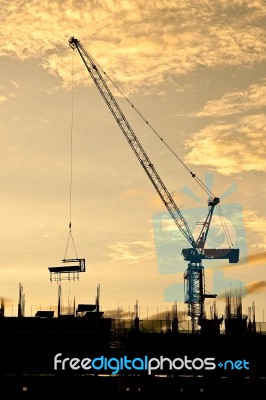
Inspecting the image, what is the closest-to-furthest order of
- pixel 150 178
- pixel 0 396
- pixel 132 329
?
pixel 0 396
pixel 132 329
pixel 150 178

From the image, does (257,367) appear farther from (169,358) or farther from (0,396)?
(0,396)

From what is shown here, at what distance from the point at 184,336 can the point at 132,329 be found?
37.4 ft

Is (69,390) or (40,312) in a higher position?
(40,312)

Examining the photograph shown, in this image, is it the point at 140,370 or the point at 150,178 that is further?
the point at 150,178

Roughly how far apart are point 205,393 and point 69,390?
995 inches

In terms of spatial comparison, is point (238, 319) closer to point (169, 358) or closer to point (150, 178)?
point (169, 358)

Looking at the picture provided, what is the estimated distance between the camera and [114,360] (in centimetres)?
11800

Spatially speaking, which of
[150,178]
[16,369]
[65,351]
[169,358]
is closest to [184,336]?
[169,358]

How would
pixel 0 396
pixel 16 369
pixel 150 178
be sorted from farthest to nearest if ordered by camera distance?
pixel 150 178 < pixel 16 369 < pixel 0 396

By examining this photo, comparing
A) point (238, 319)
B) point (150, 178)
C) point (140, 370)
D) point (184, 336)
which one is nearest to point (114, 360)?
point (140, 370)

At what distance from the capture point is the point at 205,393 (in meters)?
120

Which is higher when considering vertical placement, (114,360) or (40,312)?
(40,312)

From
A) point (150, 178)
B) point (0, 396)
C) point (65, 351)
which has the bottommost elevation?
point (0, 396)

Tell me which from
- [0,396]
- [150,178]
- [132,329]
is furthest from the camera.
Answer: [150,178]
